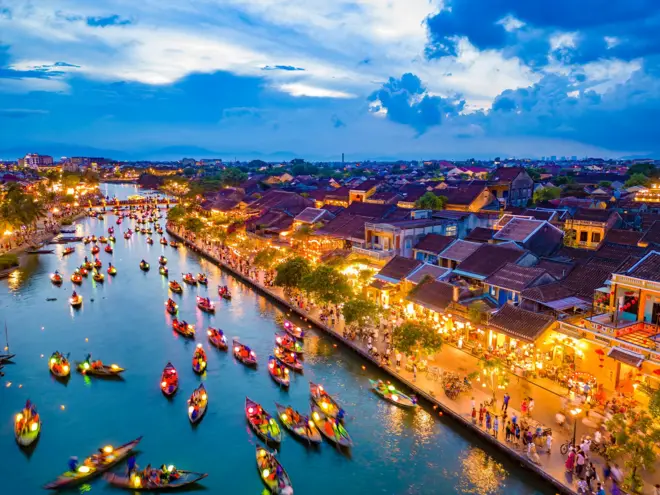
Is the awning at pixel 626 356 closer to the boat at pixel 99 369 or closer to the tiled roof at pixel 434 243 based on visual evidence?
the tiled roof at pixel 434 243

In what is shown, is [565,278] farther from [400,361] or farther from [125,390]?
[125,390]

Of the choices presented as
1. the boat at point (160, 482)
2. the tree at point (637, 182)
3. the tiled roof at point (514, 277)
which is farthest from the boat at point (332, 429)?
the tree at point (637, 182)

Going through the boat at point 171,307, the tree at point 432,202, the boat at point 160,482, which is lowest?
the boat at point 160,482

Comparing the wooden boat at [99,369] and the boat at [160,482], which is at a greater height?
the wooden boat at [99,369]

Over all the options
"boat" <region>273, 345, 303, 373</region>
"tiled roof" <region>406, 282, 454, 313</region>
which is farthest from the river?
"tiled roof" <region>406, 282, 454, 313</region>

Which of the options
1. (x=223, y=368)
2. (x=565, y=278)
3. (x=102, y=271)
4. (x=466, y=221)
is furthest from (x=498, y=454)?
(x=102, y=271)

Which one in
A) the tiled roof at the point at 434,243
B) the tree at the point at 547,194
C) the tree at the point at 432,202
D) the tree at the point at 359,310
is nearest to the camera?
the tree at the point at 359,310
